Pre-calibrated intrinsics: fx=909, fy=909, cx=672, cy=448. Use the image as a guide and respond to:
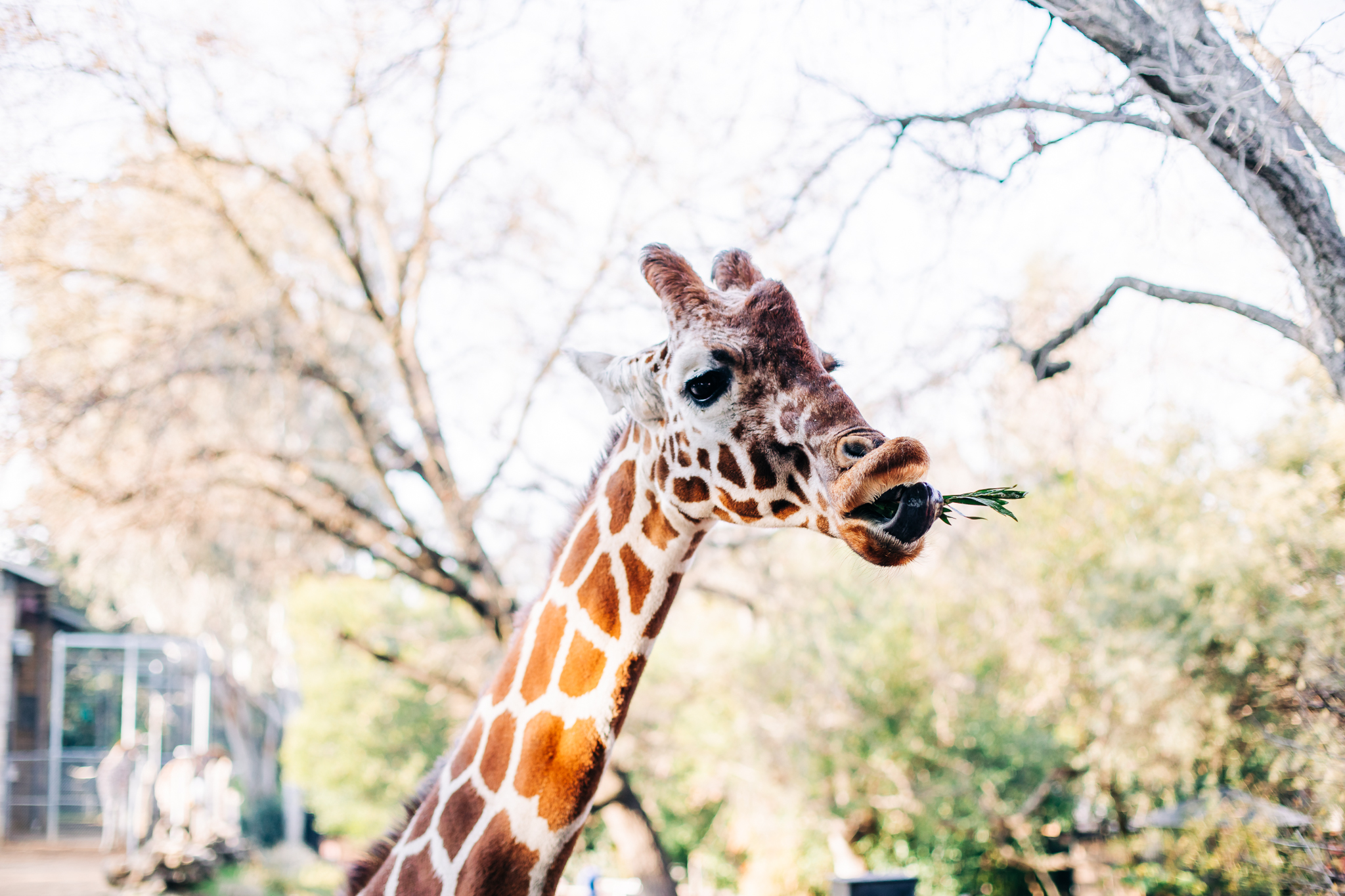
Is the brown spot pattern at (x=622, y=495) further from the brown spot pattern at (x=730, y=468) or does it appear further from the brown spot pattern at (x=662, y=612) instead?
the brown spot pattern at (x=730, y=468)

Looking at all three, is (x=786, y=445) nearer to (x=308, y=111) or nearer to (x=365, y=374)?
(x=308, y=111)

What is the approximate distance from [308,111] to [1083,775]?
13176mm

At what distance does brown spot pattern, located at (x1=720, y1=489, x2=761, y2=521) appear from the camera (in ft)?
7.18

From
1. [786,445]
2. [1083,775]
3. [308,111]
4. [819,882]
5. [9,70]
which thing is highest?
[308,111]

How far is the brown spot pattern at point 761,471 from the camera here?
2137 millimetres

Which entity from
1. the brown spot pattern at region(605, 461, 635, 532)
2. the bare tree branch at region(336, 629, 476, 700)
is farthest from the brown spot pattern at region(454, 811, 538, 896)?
the bare tree branch at region(336, 629, 476, 700)

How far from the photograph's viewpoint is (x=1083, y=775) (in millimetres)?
13312

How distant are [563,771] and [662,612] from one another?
0.47 meters

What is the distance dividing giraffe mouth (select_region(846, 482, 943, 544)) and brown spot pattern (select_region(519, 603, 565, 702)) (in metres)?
1.01

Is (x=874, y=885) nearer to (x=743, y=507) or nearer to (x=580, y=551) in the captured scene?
(x=580, y=551)

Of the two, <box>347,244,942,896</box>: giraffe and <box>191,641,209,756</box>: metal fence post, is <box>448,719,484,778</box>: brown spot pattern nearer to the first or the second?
<box>347,244,942,896</box>: giraffe

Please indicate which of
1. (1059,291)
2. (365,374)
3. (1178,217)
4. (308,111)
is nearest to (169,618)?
(365,374)

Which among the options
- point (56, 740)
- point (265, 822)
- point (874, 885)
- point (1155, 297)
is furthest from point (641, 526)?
point (265, 822)

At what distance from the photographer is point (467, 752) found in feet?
8.68
